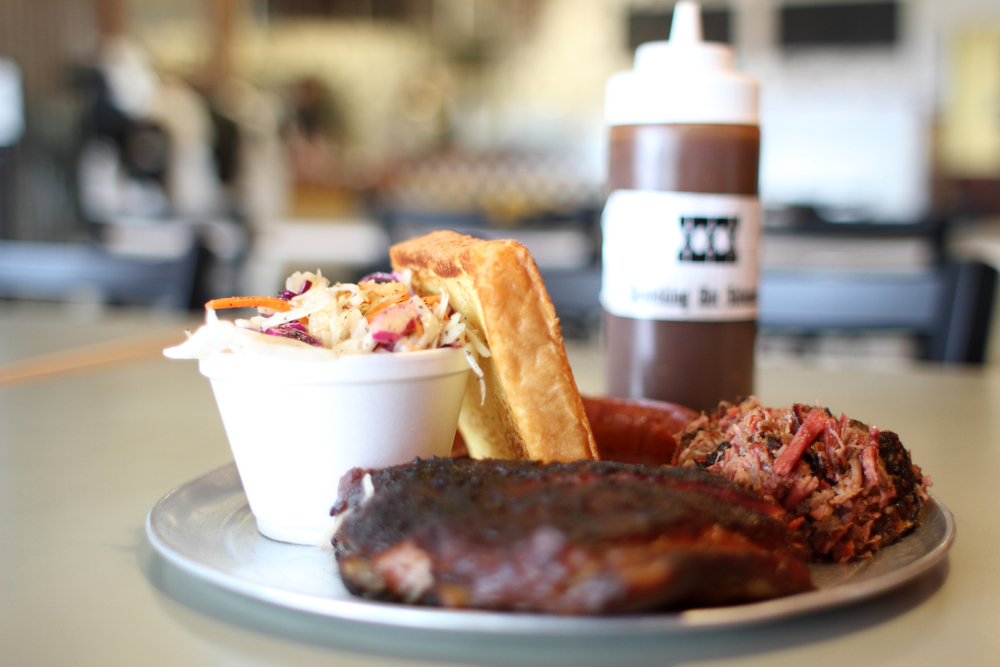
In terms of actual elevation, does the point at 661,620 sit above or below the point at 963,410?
above

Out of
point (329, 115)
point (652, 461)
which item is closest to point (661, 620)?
point (652, 461)

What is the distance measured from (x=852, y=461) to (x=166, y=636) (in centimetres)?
39

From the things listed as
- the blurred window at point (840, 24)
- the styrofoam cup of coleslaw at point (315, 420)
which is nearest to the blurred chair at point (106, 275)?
the styrofoam cup of coleslaw at point (315, 420)

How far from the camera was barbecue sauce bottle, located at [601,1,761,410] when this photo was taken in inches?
30.8

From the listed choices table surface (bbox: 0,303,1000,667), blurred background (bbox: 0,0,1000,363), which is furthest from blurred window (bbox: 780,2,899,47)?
table surface (bbox: 0,303,1000,667)

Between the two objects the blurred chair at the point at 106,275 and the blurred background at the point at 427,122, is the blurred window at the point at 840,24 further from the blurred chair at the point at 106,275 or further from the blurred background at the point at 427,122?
the blurred chair at the point at 106,275

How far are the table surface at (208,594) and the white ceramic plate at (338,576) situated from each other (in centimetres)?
2

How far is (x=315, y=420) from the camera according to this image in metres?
0.54

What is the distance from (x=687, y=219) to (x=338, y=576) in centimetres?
46

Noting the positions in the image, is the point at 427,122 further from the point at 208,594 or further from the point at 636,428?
the point at 208,594

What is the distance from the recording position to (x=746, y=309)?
Answer: 81 centimetres

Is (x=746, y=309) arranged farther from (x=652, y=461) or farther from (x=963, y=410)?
(x=963, y=410)

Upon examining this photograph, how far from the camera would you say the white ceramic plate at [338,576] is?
363 mm

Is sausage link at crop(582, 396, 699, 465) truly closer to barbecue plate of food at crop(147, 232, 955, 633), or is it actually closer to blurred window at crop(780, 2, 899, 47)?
barbecue plate of food at crop(147, 232, 955, 633)
